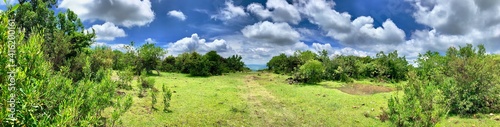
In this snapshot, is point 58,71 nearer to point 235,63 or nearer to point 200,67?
point 200,67

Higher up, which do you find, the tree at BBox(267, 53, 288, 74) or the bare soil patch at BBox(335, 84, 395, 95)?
the tree at BBox(267, 53, 288, 74)

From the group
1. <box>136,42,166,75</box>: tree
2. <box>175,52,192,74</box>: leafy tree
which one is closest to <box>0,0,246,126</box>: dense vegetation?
<box>136,42,166,75</box>: tree

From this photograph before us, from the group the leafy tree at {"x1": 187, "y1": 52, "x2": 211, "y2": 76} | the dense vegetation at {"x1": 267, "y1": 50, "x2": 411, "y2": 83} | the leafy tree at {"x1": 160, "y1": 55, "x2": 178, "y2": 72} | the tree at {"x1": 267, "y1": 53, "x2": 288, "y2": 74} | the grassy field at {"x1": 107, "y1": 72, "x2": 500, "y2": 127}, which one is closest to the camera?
the grassy field at {"x1": 107, "y1": 72, "x2": 500, "y2": 127}

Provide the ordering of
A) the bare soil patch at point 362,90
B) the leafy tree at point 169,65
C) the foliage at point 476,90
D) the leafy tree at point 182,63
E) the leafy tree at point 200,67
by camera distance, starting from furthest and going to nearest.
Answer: the leafy tree at point 169,65, the leafy tree at point 182,63, the leafy tree at point 200,67, the bare soil patch at point 362,90, the foliage at point 476,90

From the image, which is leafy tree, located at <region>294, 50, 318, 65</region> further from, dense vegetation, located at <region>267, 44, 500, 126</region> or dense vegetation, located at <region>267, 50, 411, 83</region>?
dense vegetation, located at <region>267, 44, 500, 126</region>

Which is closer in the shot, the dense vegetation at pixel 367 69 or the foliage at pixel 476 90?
the foliage at pixel 476 90

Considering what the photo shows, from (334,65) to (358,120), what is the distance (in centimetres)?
2421

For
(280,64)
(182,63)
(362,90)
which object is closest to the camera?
(362,90)

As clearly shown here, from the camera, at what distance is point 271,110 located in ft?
53.0

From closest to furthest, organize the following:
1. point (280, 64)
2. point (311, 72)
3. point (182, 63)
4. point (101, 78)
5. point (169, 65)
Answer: point (101, 78) < point (311, 72) < point (182, 63) < point (169, 65) < point (280, 64)

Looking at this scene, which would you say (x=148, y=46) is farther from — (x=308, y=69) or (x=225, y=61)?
(x=308, y=69)

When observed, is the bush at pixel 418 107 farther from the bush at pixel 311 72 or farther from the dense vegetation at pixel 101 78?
the bush at pixel 311 72

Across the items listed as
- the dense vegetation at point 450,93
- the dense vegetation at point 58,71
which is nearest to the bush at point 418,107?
the dense vegetation at point 450,93

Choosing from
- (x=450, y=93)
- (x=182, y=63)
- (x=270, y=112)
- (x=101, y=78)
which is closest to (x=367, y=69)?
(x=450, y=93)
